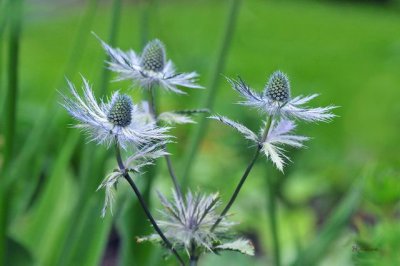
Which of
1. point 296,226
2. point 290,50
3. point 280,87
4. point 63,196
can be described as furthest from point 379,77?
point 280,87

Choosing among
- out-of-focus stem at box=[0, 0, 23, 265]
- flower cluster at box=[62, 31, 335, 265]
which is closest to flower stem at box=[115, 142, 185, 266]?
flower cluster at box=[62, 31, 335, 265]

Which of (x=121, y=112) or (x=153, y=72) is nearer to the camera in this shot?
(x=121, y=112)

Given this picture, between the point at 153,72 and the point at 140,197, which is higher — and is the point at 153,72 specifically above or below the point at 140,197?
above

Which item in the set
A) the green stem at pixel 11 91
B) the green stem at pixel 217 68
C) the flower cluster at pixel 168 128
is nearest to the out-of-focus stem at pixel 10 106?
the green stem at pixel 11 91

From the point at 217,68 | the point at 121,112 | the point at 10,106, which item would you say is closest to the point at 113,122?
the point at 121,112

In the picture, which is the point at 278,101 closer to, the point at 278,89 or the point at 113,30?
the point at 278,89

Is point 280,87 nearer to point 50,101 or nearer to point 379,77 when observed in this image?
point 50,101

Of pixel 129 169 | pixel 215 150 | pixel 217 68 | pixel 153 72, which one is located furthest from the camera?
pixel 215 150
